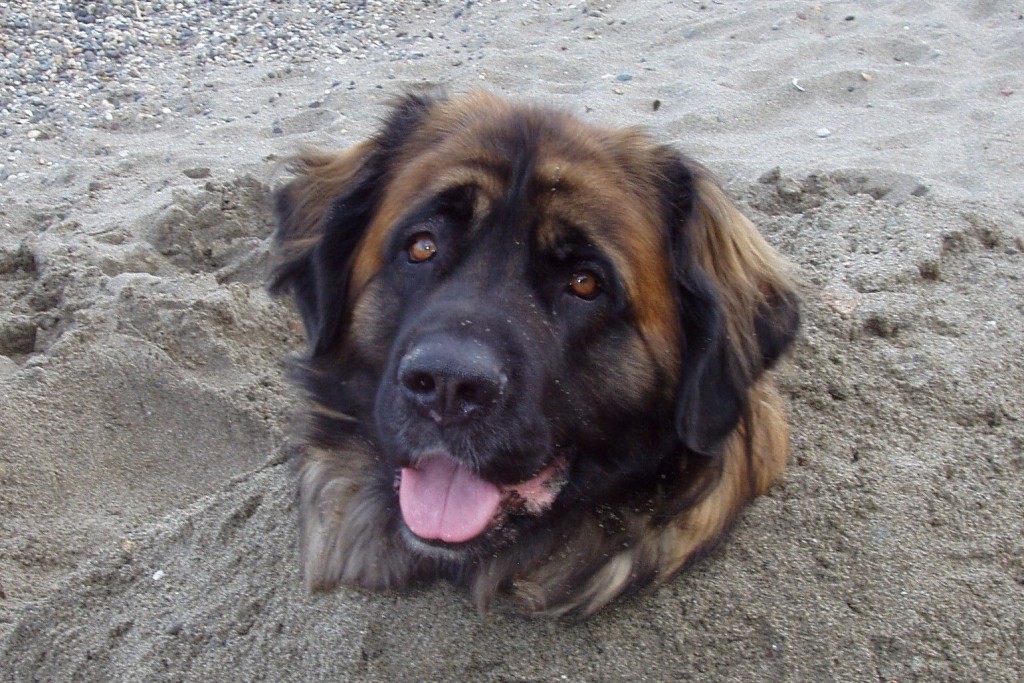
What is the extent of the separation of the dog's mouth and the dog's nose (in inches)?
7.7

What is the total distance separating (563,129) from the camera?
2580 mm

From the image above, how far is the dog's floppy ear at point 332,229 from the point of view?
2.68 m

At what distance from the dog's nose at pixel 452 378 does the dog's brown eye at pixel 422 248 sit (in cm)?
39

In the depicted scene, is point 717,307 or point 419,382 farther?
point 717,307

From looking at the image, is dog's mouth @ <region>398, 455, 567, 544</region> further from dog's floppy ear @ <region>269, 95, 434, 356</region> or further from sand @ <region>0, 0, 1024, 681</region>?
dog's floppy ear @ <region>269, 95, 434, 356</region>

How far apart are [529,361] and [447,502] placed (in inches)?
15.4

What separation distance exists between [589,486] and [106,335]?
2024mm

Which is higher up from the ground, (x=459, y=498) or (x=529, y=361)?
(x=529, y=361)

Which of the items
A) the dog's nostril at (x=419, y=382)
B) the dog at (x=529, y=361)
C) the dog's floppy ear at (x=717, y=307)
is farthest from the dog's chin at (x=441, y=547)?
the dog's floppy ear at (x=717, y=307)

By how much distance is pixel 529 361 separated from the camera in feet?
7.23

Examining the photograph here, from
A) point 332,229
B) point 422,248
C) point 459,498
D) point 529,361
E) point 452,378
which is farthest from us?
point 332,229

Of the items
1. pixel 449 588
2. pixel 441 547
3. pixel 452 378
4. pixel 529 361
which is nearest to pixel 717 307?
pixel 529 361

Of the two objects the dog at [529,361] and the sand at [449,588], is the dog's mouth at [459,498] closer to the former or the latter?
the dog at [529,361]

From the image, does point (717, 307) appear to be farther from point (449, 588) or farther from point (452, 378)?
point (449, 588)
